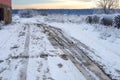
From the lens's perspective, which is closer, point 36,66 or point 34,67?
point 34,67

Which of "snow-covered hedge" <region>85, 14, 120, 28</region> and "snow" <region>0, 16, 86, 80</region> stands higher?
"snow-covered hedge" <region>85, 14, 120, 28</region>

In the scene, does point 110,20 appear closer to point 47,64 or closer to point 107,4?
point 47,64

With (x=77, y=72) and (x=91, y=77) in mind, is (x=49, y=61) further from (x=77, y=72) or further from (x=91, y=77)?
(x=91, y=77)

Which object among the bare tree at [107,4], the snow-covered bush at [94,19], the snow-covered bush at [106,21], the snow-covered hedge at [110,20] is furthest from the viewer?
the bare tree at [107,4]

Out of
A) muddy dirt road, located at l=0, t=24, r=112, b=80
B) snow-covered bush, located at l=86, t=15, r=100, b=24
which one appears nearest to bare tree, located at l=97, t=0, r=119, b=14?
snow-covered bush, located at l=86, t=15, r=100, b=24

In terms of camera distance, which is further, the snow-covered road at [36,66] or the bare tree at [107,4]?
the bare tree at [107,4]

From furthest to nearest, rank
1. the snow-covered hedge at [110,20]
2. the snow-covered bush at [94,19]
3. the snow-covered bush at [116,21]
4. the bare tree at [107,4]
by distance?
the bare tree at [107,4]
the snow-covered bush at [94,19]
the snow-covered hedge at [110,20]
the snow-covered bush at [116,21]

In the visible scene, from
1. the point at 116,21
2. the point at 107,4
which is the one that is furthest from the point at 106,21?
the point at 107,4

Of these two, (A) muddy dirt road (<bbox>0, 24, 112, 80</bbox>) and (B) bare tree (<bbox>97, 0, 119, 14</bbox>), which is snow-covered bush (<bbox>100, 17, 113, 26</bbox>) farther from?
(B) bare tree (<bbox>97, 0, 119, 14</bbox>)

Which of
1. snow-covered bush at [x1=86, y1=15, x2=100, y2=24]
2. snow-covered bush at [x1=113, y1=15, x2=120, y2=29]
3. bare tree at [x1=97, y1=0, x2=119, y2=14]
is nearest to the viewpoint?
snow-covered bush at [x1=113, y1=15, x2=120, y2=29]

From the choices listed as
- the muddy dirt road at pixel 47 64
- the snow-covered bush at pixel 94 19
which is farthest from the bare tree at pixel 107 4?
the muddy dirt road at pixel 47 64

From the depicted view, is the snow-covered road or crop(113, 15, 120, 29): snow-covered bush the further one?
crop(113, 15, 120, 29): snow-covered bush

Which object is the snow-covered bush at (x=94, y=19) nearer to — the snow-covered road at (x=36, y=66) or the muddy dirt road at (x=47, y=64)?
the muddy dirt road at (x=47, y=64)

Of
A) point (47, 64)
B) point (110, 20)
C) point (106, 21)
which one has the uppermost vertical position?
point (110, 20)
